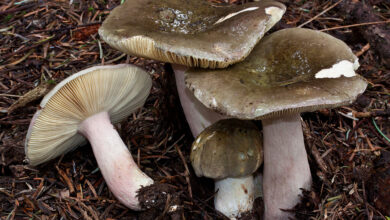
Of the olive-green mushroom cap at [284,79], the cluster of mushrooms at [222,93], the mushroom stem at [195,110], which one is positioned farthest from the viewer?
the mushroom stem at [195,110]

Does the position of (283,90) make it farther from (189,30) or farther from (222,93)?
(189,30)

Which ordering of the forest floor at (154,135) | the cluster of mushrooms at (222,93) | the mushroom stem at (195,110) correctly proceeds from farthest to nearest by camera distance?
1. the mushroom stem at (195,110)
2. the forest floor at (154,135)
3. the cluster of mushrooms at (222,93)

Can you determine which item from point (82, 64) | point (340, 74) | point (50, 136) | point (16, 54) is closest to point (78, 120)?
point (50, 136)

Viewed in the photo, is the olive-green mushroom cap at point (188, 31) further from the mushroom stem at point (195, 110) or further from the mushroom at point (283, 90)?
the mushroom stem at point (195, 110)

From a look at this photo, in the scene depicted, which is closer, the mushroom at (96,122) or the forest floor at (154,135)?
the mushroom at (96,122)

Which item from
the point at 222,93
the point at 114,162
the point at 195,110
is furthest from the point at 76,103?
the point at 222,93

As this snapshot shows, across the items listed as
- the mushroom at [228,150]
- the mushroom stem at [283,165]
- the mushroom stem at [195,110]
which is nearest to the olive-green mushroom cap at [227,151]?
the mushroom at [228,150]
